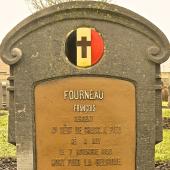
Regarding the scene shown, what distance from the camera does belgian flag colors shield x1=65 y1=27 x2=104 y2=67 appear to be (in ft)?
17.9

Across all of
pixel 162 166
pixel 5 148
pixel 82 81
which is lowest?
pixel 162 166

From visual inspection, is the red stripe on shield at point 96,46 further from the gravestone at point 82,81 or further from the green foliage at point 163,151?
the green foliage at point 163,151

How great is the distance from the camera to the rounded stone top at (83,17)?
546 cm

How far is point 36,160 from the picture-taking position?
18.3 ft

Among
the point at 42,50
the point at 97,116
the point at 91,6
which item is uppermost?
the point at 91,6

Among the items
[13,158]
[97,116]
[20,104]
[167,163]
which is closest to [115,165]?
[97,116]

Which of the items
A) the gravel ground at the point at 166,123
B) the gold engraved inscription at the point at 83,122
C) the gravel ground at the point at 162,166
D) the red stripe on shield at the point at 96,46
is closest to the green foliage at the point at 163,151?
the gravel ground at the point at 162,166

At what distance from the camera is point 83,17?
18.0 feet

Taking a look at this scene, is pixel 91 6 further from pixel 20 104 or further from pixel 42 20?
pixel 20 104

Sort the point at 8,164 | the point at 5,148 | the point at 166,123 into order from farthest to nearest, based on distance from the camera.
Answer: the point at 166,123 < the point at 5,148 < the point at 8,164

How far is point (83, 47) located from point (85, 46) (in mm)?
25

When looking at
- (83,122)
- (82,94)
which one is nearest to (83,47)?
(82,94)

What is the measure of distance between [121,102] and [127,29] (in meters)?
0.81

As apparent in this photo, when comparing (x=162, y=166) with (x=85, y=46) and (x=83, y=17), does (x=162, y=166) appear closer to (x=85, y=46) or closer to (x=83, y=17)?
(x=85, y=46)
